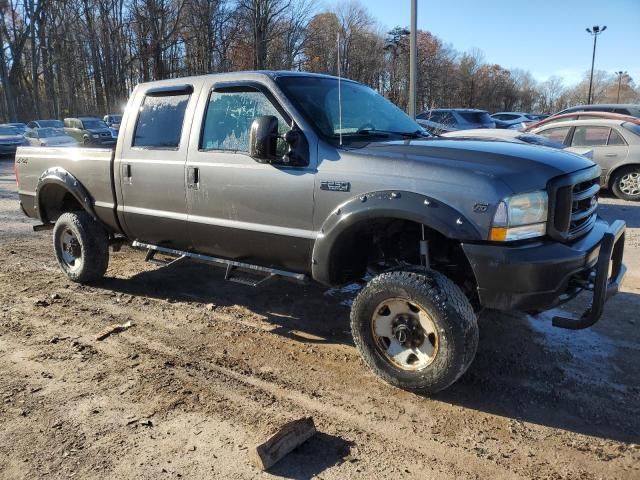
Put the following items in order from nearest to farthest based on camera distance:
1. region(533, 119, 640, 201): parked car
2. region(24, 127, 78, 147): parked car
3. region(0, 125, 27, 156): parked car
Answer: region(533, 119, 640, 201): parked car
region(24, 127, 78, 147): parked car
region(0, 125, 27, 156): parked car

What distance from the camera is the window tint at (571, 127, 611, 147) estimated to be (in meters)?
10.5

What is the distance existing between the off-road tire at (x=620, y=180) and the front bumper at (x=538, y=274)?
833 cm

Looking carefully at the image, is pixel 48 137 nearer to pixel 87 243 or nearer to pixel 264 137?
pixel 87 243

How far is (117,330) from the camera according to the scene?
4520mm

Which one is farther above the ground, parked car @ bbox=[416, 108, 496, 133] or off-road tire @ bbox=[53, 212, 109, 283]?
parked car @ bbox=[416, 108, 496, 133]

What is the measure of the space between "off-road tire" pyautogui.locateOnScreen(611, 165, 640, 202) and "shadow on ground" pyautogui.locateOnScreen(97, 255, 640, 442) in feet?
20.1

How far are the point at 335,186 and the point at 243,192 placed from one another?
32.9 inches

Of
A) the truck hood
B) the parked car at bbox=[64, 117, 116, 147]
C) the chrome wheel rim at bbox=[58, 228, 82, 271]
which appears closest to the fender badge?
the truck hood

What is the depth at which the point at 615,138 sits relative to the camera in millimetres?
10320

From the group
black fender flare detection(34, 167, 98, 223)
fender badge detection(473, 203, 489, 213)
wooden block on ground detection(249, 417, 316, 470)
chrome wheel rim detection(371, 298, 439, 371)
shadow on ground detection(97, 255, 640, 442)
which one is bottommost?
shadow on ground detection(97, 255, 640, 442)

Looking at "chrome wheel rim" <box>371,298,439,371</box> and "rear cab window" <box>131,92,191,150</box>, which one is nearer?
"chrome wheel rim" <box>371,298,439,371</box>

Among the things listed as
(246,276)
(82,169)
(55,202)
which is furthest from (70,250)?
(246,276)

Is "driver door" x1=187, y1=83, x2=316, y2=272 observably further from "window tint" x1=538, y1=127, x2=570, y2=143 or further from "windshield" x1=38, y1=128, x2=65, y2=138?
"windshield" x1=38, y1=128, x2=65, y2=138

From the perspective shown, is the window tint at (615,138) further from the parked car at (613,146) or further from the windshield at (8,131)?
the windshield at (8,131)
